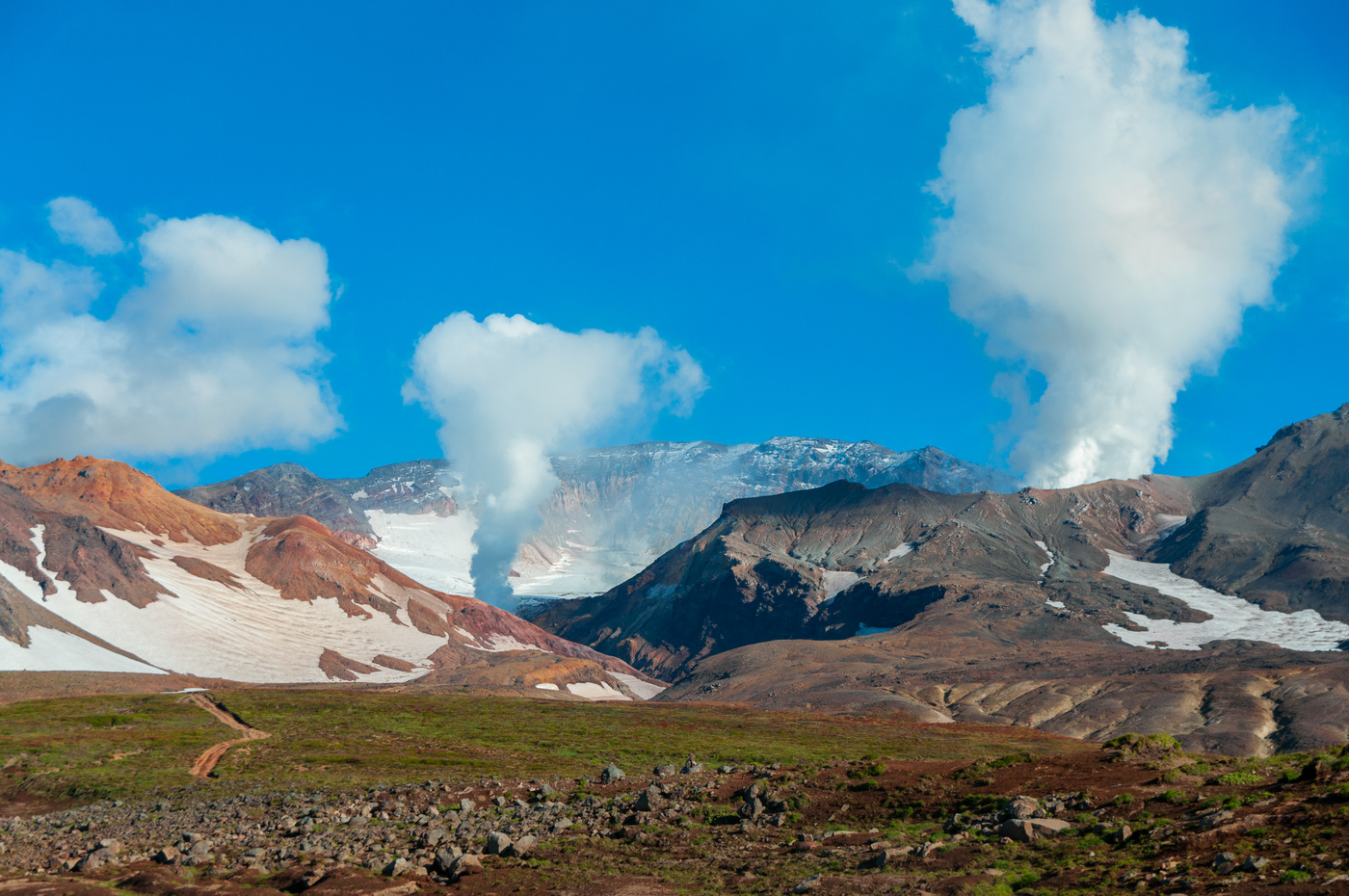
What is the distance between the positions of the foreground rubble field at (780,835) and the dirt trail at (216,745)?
2047 cm

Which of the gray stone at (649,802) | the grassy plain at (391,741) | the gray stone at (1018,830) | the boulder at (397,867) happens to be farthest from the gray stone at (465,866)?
the grassy plain at (391,741)

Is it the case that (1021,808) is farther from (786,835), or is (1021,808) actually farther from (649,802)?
(649,802)

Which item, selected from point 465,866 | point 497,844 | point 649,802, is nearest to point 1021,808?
point 649,802

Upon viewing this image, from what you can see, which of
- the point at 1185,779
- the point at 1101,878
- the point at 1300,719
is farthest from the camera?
the point at 1300,719

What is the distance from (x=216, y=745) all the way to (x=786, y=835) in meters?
67.6

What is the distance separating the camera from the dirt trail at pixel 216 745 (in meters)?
63.8

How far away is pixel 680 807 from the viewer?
118 feet

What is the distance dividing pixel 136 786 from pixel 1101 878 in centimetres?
5853

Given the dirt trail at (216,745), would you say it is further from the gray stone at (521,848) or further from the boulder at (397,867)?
the gray stone at (521,848)

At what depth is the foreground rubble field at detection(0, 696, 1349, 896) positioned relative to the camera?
915 inches

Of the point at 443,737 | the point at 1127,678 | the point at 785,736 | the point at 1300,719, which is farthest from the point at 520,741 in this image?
the point at 1127,678

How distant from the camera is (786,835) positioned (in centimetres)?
3131

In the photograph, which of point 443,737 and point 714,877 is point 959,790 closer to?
point 714,877

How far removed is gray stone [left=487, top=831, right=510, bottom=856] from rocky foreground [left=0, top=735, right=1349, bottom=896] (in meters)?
0.10
